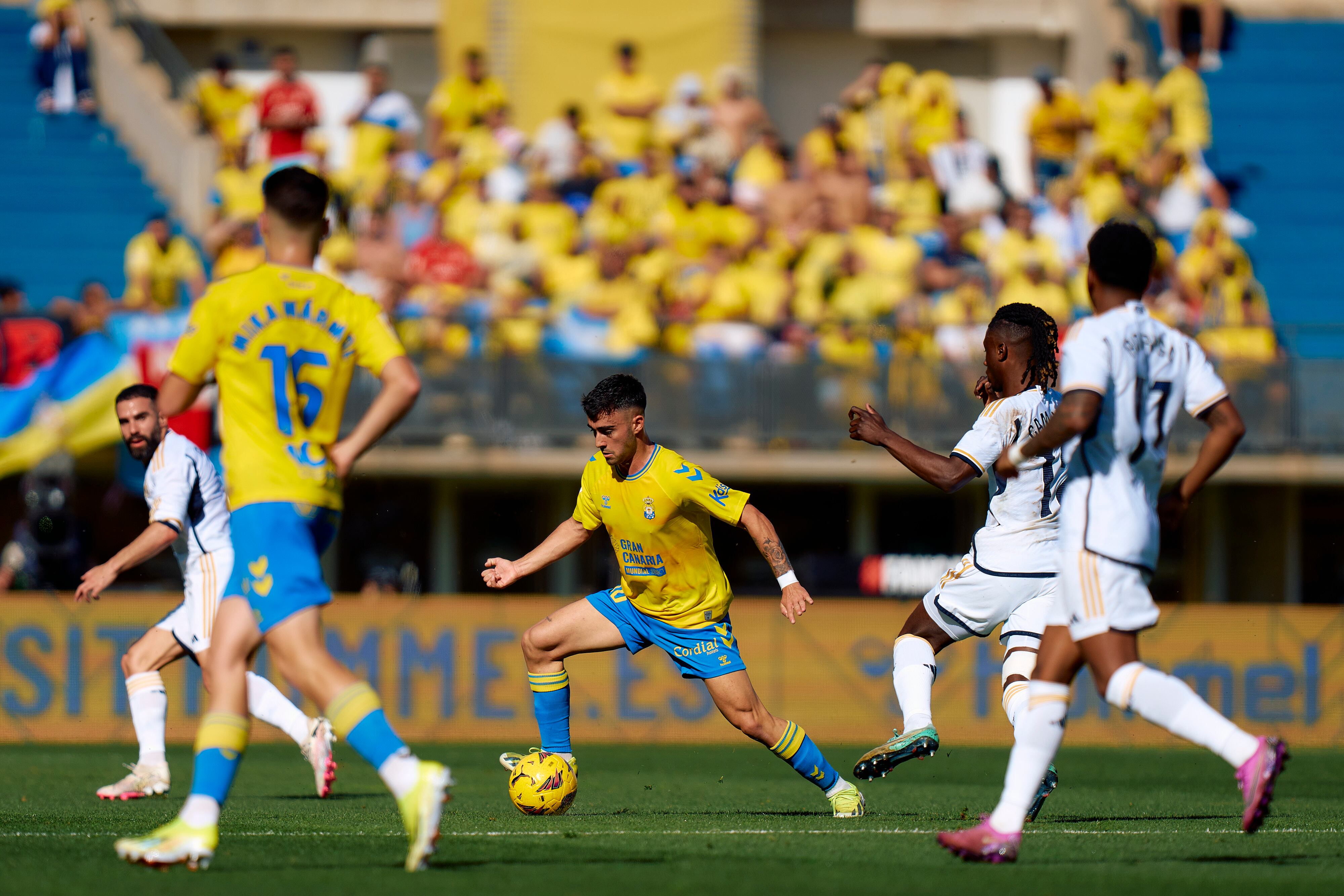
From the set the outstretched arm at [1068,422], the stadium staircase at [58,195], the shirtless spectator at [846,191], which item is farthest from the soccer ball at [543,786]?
the stadium staircase at [58,195]

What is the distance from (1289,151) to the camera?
23.6 m

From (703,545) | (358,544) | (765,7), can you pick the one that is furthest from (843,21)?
(703,545)

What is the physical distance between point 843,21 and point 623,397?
19.2m

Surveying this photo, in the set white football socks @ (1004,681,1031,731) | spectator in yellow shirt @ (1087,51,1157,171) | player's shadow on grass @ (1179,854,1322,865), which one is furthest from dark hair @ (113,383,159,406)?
spectator in yellow shirt @ (1087,51,1157,171)

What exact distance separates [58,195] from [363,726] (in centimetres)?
1731

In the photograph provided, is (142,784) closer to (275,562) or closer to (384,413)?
(275,562)

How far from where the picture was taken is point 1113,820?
28.2 feet

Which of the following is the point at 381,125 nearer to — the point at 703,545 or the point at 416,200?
the point at 416,200

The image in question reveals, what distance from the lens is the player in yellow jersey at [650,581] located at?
845 cm

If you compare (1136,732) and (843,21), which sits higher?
(843,21)

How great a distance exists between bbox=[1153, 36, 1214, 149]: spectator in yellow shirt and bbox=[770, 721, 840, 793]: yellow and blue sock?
14161mm

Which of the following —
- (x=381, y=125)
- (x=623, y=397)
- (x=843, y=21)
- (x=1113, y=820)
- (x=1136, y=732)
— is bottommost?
(x=1136, y=732)

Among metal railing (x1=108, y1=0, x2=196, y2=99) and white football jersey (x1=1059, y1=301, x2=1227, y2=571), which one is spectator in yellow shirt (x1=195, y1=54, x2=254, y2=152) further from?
white football jersey (x1=1059, y1=301, x2=1227, y2=571)

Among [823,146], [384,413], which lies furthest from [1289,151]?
[384,413]
